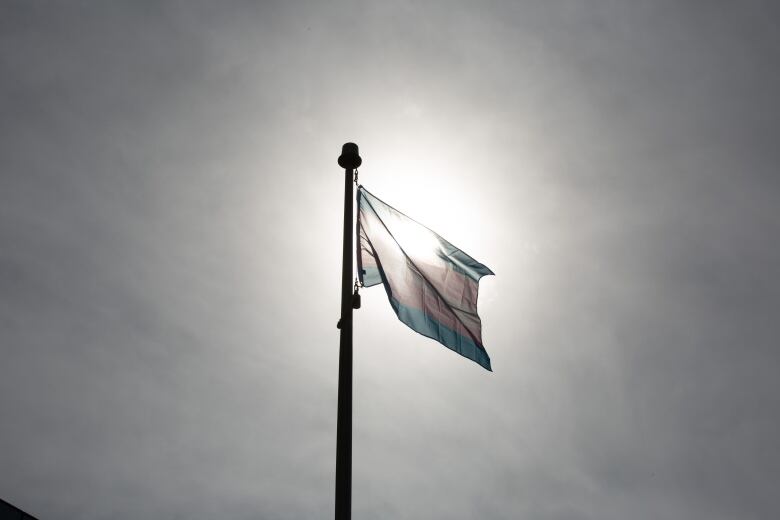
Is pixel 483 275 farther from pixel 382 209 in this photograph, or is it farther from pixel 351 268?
pixel 351 268

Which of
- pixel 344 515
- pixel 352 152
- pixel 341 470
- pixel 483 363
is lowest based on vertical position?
pixel 344 515

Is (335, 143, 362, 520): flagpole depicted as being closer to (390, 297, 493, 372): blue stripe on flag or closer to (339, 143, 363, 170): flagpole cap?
(339, 143, 363, 170): flagpole cap

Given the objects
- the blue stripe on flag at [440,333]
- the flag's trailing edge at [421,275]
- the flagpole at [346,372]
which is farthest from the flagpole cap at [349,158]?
the blue stripe on flag at [440,333]

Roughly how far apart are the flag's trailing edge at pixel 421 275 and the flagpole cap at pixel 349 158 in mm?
1060

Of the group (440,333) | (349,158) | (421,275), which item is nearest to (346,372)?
(440,333)

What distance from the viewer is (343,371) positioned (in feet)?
25.4

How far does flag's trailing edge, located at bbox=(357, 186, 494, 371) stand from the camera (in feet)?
34.3

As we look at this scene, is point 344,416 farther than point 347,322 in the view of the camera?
No

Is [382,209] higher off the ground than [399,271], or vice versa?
[382,209]

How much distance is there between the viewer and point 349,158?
32.2 ft

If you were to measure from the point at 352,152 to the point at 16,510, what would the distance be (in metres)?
25.0

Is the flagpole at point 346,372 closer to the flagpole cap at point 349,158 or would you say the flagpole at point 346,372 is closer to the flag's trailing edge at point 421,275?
the flagpole cap at point 349,158

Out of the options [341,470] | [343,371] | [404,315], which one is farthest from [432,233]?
[341,470]

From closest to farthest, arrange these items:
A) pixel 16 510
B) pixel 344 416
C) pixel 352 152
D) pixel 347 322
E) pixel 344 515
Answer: pixel 344 515 < pixel 344 416 < pixel 347 322 < pixel 352 152 < pixel 16 510
